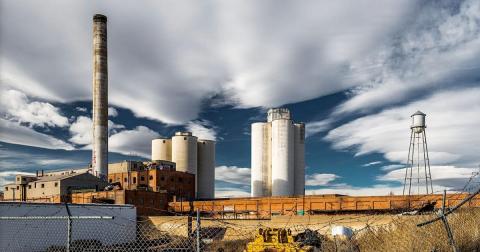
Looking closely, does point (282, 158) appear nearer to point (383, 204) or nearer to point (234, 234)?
point (383, 204)

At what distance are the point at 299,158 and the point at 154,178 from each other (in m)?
24.8

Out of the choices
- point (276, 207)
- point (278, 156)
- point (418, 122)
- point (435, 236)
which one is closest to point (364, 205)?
point (276, 207)

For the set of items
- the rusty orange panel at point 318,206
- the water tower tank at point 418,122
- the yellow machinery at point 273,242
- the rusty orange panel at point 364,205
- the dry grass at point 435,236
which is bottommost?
the rusty orange panel at point 318,206

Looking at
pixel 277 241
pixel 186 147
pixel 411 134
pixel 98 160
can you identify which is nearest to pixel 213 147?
pixel 186 147

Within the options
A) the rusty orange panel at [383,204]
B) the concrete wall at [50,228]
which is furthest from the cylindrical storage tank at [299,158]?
the concrete wall at [50,228]

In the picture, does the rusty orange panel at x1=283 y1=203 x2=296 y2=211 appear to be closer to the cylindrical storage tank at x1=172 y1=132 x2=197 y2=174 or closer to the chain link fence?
the chain link fence

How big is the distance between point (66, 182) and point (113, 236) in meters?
29.5

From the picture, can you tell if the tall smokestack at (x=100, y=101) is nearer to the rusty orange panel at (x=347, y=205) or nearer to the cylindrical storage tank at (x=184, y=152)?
the cylindrical storage tank at (x=184, y=152)

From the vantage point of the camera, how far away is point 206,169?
3474 inches

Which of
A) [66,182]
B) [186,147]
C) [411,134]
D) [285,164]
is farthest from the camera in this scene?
[186,147]

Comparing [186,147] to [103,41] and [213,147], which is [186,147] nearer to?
[213,147]

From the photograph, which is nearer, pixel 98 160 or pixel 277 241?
pixel 277 241

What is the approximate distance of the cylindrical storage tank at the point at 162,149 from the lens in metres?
86.6

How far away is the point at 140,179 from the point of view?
2793 inches
